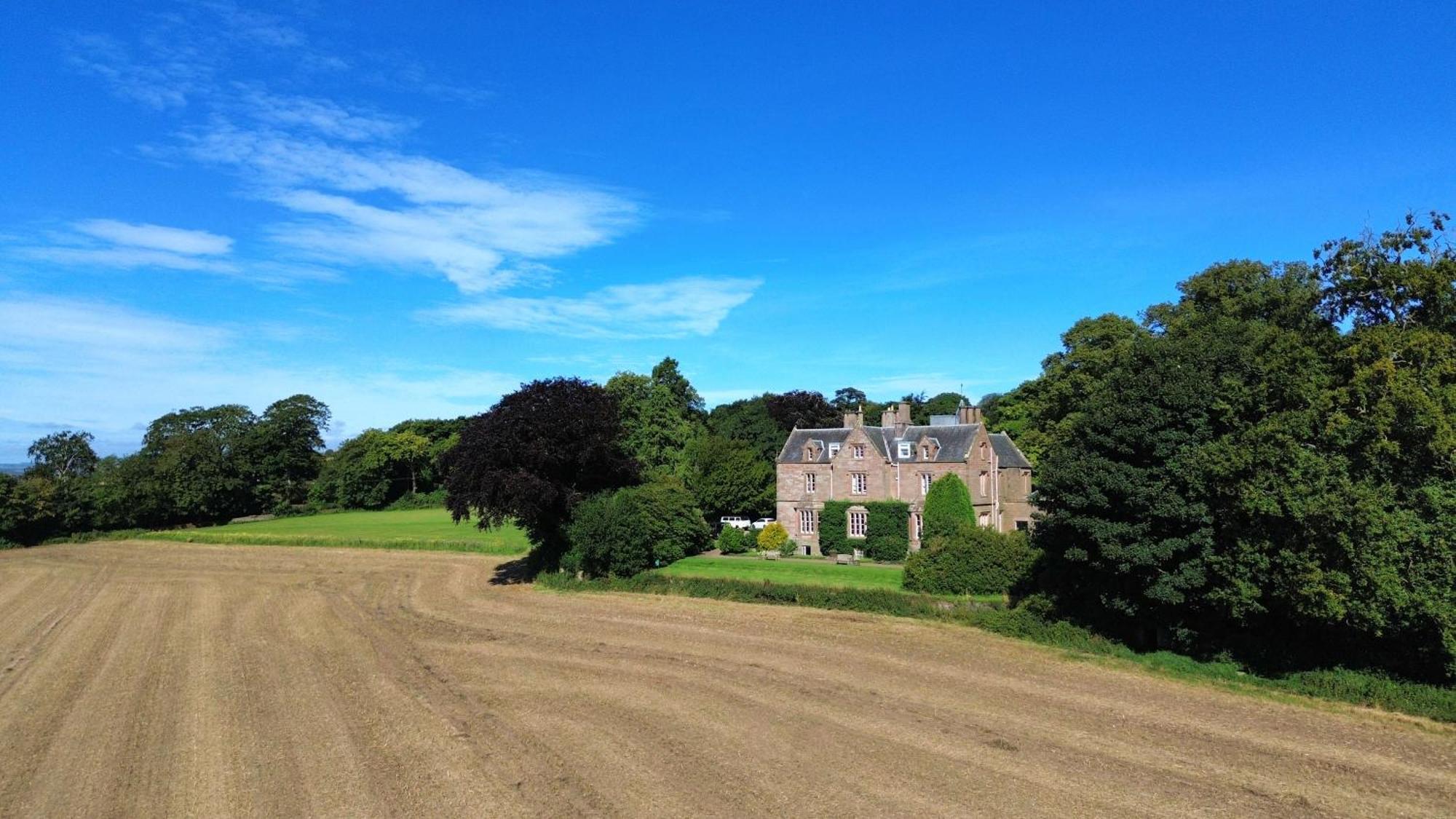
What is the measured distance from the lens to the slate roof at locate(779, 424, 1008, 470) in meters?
43.6

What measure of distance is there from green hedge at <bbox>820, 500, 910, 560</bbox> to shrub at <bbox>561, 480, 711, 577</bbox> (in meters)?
8.60

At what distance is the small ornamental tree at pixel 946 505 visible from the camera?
4112 cm

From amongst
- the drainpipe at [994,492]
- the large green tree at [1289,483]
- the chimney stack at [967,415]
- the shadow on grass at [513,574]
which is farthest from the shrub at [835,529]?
the large green tree at [1289,483]

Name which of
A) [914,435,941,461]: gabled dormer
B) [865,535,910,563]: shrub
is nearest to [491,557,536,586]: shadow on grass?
[865,535,910,563]: shrub

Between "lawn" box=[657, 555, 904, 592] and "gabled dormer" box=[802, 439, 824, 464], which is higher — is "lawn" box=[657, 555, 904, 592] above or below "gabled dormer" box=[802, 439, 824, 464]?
below

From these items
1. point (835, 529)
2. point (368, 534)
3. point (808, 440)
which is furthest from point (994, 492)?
point (368, 534)

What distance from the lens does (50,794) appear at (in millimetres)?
14234

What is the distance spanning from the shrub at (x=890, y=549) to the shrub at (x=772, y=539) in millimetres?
5952

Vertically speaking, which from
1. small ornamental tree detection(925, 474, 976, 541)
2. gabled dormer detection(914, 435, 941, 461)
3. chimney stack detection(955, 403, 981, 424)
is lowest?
small ornamental tree detection(925, 474, 976, 541)

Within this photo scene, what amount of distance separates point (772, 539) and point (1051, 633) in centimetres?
2236

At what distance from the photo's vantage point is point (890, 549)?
4253cm

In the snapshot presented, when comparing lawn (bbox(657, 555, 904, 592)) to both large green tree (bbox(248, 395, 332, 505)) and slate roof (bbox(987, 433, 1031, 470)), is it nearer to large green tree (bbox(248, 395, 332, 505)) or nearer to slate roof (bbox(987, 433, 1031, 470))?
slate roof (bbox(987, 433, 1031, 470))

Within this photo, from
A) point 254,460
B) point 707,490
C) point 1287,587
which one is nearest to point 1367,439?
point 1287,587

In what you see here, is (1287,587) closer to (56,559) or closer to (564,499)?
(564,499)
